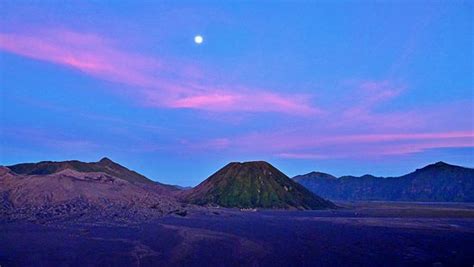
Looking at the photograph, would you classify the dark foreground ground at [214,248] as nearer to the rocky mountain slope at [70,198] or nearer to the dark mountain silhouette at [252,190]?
the rocky mountain slope at [70,198]

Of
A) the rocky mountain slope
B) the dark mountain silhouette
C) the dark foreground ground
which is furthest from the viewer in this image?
the dark mountain silhouette

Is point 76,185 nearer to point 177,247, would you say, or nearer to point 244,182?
point 177,247

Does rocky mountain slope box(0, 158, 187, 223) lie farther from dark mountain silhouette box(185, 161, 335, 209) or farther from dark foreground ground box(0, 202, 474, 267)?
dark mountain silhouette box(185, 161, 335, 209)

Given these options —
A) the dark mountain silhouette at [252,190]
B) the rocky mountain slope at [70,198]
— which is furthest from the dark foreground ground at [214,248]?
Result: the dark mountain silhouette at [252,190]

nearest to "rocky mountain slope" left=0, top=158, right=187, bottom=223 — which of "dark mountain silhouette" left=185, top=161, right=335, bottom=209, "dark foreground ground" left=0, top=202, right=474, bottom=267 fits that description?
"dark foreground ground" left=0, top=202, right=474, bottom=267

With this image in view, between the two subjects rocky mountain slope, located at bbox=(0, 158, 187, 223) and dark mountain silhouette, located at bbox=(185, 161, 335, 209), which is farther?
dark mountain silhouette, located at bbox=(185, 161, 335, 209)

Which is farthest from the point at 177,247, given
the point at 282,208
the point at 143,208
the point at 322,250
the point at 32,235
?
the point at 282,208

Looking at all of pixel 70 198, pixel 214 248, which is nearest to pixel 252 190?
pixel 70 198

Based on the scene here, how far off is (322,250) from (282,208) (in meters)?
114

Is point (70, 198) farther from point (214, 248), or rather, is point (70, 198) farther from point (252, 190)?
point (252, 190)

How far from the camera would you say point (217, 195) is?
560ft

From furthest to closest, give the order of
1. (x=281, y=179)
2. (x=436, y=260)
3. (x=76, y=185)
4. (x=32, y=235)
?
1. (x=281, y=179)
2. (x=76, y=185)
3. (x=32, y=235)
4. (x=436, y=260)

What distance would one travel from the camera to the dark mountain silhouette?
164 meters

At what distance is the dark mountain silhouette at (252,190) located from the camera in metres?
164
